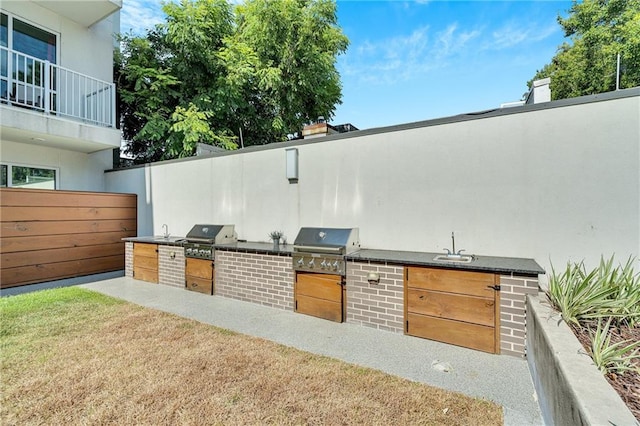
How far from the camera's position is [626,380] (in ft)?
5.84

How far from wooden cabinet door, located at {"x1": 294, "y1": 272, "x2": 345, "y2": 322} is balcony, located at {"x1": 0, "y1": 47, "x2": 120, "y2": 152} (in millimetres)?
6337

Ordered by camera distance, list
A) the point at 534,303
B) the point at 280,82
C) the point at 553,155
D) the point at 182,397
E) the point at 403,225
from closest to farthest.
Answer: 1. the point at 182,397
2. the point at 534,303
3. the point at 553,155
4. the point at 403,225
5. the point at 280,82

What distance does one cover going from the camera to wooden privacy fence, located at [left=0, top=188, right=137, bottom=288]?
5723mm

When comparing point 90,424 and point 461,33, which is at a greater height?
point 461,33

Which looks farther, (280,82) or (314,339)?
(280,82)

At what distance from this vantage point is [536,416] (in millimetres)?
2203

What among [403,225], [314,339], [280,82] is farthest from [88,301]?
[280,82]

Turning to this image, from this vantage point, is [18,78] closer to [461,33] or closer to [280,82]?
[280,82]

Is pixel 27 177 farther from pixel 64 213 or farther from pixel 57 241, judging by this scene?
pixel 57 241

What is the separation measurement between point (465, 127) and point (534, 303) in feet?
7.36

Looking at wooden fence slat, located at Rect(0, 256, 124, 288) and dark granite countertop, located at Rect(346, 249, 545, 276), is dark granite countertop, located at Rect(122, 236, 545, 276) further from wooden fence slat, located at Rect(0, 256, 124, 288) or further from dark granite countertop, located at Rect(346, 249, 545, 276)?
wooden fence slat, located at Rect(0, 256, 124, 288)

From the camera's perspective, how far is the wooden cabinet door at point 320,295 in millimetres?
4145

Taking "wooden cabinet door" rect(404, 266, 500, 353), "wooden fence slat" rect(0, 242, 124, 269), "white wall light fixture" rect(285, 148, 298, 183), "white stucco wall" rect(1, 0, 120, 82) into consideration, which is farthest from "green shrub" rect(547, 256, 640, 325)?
"white stucco wall" rect(1, 0, 120, 82)

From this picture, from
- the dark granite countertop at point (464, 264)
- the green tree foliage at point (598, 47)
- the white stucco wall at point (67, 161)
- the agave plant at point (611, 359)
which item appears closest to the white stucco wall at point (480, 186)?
the dark granite countertop at point (464, 264)
